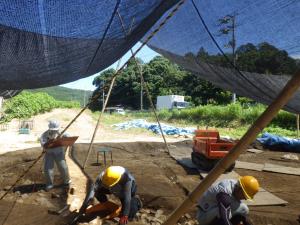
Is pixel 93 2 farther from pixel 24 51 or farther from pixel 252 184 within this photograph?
pixel 252 184

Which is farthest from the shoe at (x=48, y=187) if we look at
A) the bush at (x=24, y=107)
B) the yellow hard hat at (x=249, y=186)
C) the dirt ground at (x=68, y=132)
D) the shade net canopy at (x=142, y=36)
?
the bush at (x=24, y=107)

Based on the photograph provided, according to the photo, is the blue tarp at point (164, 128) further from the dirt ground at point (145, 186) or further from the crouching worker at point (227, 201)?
the crouching worker at point (227, 201)

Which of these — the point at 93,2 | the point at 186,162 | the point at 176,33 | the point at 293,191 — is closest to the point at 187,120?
the point at 186,162

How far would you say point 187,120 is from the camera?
1063 inches

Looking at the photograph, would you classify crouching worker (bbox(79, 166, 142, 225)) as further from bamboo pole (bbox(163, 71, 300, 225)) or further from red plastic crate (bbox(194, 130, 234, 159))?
red plastic crate (bbox(194, 130, 234, 159))

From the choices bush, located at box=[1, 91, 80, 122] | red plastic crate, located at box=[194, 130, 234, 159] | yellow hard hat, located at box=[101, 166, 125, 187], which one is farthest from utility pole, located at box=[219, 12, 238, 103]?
bush, located at box=[1, 91, 80, 122]

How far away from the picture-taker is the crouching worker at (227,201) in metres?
3.58

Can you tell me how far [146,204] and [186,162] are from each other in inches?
149

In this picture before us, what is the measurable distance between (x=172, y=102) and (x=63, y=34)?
3394cm

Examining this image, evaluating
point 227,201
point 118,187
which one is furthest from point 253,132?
Answer: point 118,187

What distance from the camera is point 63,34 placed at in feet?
11.1

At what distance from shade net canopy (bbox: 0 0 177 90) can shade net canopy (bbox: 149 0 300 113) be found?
0.90 m

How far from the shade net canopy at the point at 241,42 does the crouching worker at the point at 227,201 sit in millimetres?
1183

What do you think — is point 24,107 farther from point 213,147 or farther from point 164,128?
point 213,147
